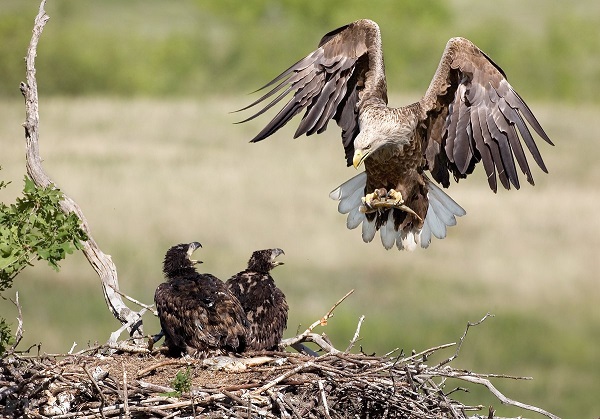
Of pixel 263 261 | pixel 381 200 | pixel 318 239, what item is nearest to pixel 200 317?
pixel 263 261

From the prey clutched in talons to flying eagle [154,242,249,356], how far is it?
1.42 metres

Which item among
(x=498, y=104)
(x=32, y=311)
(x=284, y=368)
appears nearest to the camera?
(x=284, y=368)

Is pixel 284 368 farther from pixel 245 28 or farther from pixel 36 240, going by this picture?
pixel 245 28

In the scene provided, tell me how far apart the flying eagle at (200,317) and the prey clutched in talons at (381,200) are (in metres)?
1.42

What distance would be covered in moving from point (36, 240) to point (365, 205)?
3041mm

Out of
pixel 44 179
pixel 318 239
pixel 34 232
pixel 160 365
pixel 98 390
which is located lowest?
pixel 98 390

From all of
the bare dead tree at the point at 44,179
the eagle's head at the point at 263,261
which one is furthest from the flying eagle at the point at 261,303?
the bare dead tree at the point at 44,179

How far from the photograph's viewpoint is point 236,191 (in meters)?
A: 23.9

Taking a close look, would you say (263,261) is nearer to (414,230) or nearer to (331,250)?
(414,230)

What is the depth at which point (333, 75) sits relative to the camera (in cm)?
930

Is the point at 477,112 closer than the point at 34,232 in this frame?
No

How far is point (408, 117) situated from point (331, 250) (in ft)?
41.3

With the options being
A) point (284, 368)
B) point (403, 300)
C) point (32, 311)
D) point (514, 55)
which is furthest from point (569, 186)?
point (514, 55)

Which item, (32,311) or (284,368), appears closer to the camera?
(284,368)
